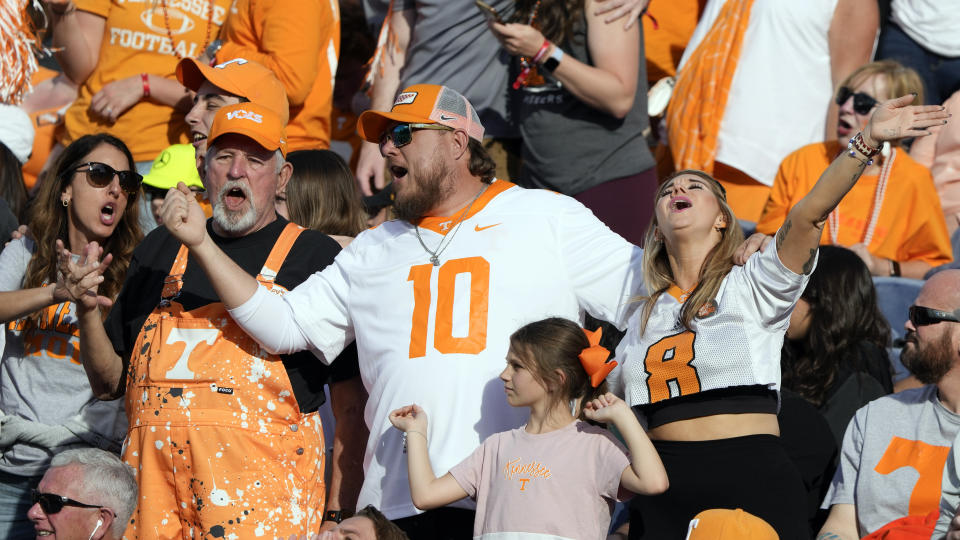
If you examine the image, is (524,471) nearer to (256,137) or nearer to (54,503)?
(54,503)

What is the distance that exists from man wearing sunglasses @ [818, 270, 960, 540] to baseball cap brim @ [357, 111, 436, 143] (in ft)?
6.52

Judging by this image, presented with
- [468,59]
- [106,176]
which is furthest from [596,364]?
[468,59]

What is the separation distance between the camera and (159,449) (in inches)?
163

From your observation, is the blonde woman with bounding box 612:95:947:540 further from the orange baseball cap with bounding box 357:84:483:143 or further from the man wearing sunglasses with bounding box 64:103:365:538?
the man wearing sunglasses with bounding box 64:103:365:538

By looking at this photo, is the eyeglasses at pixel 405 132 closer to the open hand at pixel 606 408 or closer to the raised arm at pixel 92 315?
the raised arm at pixel 92 315

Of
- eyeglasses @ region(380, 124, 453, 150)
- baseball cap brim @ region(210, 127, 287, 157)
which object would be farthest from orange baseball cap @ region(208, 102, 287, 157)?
eyeglasses @ region(380, 124, 453, 150)

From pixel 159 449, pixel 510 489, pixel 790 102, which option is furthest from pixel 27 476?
pixel 790 102

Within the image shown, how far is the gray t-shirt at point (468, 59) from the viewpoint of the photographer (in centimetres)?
633

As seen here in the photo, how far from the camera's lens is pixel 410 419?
3.98 m

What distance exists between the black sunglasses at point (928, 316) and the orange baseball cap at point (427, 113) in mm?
1785

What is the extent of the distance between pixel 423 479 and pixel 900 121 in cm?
180

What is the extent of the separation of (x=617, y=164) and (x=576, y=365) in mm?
1987

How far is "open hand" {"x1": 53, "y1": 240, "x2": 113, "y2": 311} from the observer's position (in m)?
4.19

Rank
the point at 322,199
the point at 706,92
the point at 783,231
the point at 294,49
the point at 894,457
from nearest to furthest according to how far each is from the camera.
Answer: the point at 783,231
the point at 894,457
the point at 322,199
the point at 294,49
the point at 706,92
